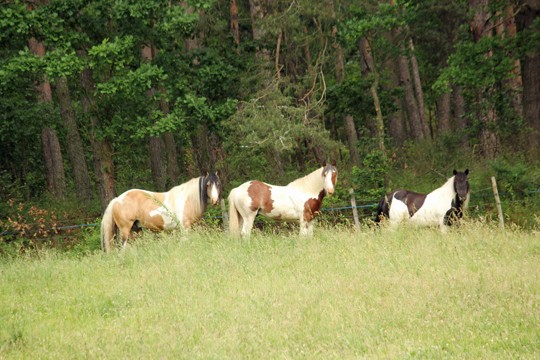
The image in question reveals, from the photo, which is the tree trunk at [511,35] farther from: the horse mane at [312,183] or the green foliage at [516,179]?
the horse mane at [312,183]

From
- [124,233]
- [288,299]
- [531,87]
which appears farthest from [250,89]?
[288,299]

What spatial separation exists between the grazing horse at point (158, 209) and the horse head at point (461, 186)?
193 inches

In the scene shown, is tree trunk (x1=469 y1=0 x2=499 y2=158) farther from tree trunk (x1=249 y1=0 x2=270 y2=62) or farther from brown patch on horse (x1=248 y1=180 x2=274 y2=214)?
brown patch on horse (x1=248 y1=180 x2=274 y2=214)

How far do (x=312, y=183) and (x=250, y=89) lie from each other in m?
5.85

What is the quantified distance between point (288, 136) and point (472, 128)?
6.58 meters

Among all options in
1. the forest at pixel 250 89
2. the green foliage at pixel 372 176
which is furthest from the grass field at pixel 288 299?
the forest at pixel 250 89

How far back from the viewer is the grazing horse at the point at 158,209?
13.9 m

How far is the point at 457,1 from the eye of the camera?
68.1 ft

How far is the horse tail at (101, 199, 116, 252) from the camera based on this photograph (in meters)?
14.1

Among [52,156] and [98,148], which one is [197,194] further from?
[52,156]

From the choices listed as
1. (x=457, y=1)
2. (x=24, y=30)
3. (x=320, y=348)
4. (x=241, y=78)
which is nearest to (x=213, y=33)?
(x=241, y=78)

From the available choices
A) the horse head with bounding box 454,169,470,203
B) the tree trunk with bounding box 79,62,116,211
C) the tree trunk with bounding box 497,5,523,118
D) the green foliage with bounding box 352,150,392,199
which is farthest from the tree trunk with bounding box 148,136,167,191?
the horse head with bounding box 454,169,470,203

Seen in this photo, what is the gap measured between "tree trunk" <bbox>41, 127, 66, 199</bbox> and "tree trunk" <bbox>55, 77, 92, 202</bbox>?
3.46 feet

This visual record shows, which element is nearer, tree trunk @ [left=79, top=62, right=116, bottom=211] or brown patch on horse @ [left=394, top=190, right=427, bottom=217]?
brown patch on horse @ [left=394, top=190, right=427, bottom=217]
